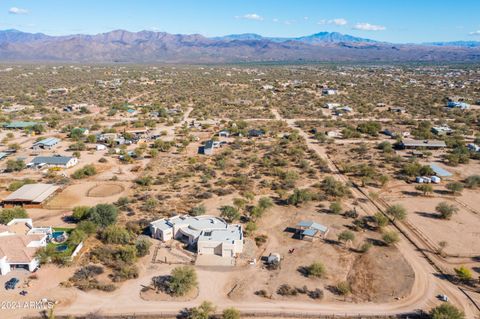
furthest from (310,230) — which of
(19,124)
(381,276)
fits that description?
(19,124)

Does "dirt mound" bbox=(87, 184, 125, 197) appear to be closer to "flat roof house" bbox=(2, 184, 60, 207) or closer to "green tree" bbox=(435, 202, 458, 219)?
"flat roof house" bbox=(2, 184, 60, 207)

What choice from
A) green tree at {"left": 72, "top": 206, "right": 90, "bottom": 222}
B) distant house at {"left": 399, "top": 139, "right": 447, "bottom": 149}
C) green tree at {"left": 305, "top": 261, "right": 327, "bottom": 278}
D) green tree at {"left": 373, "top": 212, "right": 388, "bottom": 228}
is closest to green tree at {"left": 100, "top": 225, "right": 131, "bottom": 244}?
green tree at {"left": 72, "top": 206, "right": 90, "bottom": 222}

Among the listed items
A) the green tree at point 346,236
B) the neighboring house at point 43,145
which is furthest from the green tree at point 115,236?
the neighboring house at point 43,145

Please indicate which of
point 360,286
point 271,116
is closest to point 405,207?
point 360,286

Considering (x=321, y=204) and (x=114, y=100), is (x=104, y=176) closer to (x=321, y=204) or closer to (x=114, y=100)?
(x=321, y=204)

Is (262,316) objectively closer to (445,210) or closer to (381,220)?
(381,220)

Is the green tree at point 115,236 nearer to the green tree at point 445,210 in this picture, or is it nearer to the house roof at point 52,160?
the house roof at point 52,160
